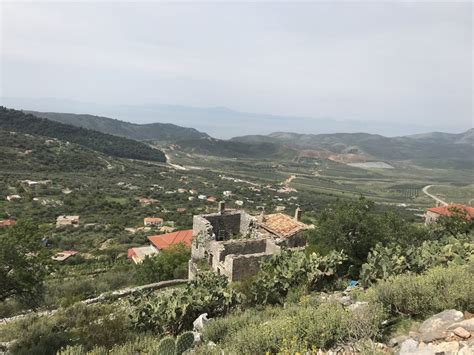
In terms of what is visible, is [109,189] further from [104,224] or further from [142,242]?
[142,242]

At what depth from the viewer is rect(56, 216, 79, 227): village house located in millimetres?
54616

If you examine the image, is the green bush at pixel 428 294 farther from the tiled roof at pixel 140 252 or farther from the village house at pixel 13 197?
the village house at pixel 13 197

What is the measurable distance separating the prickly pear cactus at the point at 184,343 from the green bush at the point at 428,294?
433cm

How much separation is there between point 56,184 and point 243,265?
77572 mm

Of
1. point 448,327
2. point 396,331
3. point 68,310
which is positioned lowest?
point 68,310

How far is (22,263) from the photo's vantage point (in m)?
11.2

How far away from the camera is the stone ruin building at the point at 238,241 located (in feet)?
55.4

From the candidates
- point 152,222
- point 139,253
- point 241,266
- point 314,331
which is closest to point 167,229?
point 152,222

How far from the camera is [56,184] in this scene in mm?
81875

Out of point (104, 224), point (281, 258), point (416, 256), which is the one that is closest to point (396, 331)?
point (416, 256)

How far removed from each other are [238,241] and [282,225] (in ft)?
13.0

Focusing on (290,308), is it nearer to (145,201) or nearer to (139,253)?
(139,253)

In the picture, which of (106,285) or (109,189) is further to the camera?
(109,189)

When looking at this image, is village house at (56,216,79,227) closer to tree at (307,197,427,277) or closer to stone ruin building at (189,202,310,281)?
stone ruin building at (189,202,310,281)
